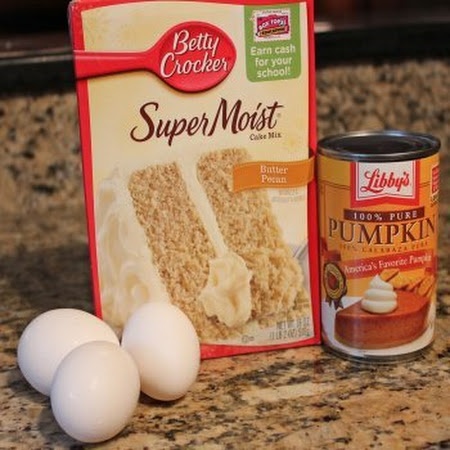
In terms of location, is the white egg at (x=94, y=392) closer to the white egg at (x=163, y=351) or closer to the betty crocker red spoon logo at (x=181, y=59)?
the white egg at (x=163, y=351)

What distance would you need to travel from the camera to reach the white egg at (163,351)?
0.90 metres

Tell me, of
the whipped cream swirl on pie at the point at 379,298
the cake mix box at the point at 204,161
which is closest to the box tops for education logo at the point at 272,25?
the cake mix box at the point at 204,161

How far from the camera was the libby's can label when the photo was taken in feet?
3.10

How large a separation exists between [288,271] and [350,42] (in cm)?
63

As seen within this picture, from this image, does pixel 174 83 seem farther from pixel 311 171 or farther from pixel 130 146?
pixel 311 171

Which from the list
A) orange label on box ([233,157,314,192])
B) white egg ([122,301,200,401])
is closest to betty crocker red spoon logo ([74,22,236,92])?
orange label on box ([233,157,314,192])

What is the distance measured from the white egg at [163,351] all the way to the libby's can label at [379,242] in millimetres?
184

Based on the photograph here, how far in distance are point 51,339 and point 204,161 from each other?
255 millimetres

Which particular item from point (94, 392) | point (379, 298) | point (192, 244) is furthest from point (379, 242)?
point (94, 392)

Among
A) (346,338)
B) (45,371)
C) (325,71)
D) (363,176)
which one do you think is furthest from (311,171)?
(325,71)

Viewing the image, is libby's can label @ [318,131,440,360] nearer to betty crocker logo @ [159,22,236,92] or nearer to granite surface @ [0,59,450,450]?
granite surface @ [0,59,450,450]

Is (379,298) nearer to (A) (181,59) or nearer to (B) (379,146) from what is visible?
(B) (379,146)

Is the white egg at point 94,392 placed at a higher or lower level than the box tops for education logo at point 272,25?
lower

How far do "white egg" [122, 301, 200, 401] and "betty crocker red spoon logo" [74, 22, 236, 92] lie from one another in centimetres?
25
